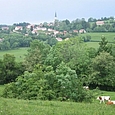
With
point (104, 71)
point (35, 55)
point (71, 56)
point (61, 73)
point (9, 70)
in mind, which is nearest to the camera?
point (61, 73)

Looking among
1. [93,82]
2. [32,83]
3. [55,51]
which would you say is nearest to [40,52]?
[55,51]

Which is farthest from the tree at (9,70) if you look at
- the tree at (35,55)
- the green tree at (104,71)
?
the green tree at (104,71)

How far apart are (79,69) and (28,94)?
26152 mm

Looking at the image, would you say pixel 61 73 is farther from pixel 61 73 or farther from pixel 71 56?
pixel 71 56

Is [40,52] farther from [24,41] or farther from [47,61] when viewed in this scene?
[24,41]

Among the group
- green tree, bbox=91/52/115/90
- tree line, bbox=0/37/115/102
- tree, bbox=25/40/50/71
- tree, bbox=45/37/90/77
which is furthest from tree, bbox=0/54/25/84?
green tree, bbox=91/52/115/90

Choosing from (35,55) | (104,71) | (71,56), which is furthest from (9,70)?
(104,71)

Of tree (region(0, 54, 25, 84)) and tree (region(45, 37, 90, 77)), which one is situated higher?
tree (region(45, 37, 90, 77))

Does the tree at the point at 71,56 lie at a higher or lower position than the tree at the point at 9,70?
higher

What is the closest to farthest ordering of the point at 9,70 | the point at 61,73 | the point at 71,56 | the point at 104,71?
the point at 61,73 < the point at 104,71 < the point at 71,56 < the point at 9,70

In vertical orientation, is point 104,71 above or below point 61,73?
below

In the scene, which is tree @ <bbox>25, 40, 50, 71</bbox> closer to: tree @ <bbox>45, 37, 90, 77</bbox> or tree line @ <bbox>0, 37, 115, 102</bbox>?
tree line @ <bbox>0, 37, 115, 102</bbox>

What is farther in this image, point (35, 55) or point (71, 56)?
point (35, 55)

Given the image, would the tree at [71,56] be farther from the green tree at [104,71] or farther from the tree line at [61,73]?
the green tree at [104,71]
